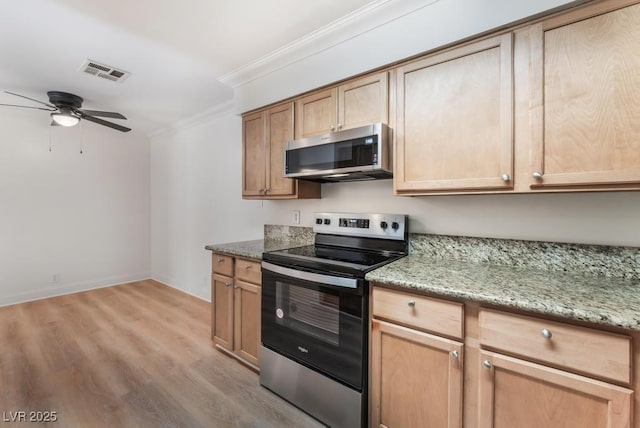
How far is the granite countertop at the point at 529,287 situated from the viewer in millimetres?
996

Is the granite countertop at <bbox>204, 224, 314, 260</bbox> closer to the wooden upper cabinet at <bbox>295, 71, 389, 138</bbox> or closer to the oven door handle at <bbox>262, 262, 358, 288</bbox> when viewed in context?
the oven door handle at <bbox>262, 262, 358, 288</bbox>

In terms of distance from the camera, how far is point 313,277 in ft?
5.64

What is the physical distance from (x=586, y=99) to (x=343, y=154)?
1.19m

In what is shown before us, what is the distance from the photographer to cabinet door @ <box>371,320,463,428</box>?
1.30 meters

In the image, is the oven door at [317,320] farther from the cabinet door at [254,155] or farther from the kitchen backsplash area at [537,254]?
the cabinet door at [254,155]

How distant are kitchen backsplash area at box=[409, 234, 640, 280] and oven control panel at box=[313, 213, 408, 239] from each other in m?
0.13

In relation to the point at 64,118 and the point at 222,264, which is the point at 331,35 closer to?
the point at 222,264

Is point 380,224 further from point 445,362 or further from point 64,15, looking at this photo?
point 64,15

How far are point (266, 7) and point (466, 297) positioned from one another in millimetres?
1976

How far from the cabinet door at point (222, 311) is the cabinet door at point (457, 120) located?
5.31 ft

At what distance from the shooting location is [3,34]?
6.81 ft

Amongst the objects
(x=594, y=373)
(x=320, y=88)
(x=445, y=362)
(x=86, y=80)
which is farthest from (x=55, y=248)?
(x=594, y=373)

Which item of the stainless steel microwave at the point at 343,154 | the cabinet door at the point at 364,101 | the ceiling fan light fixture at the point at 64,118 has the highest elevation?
the ceiling fan light fixture at the point at 64,118

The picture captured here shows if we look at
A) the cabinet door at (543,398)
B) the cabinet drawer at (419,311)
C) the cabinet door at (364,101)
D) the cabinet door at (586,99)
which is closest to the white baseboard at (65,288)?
the cabinet door at (364,101)
